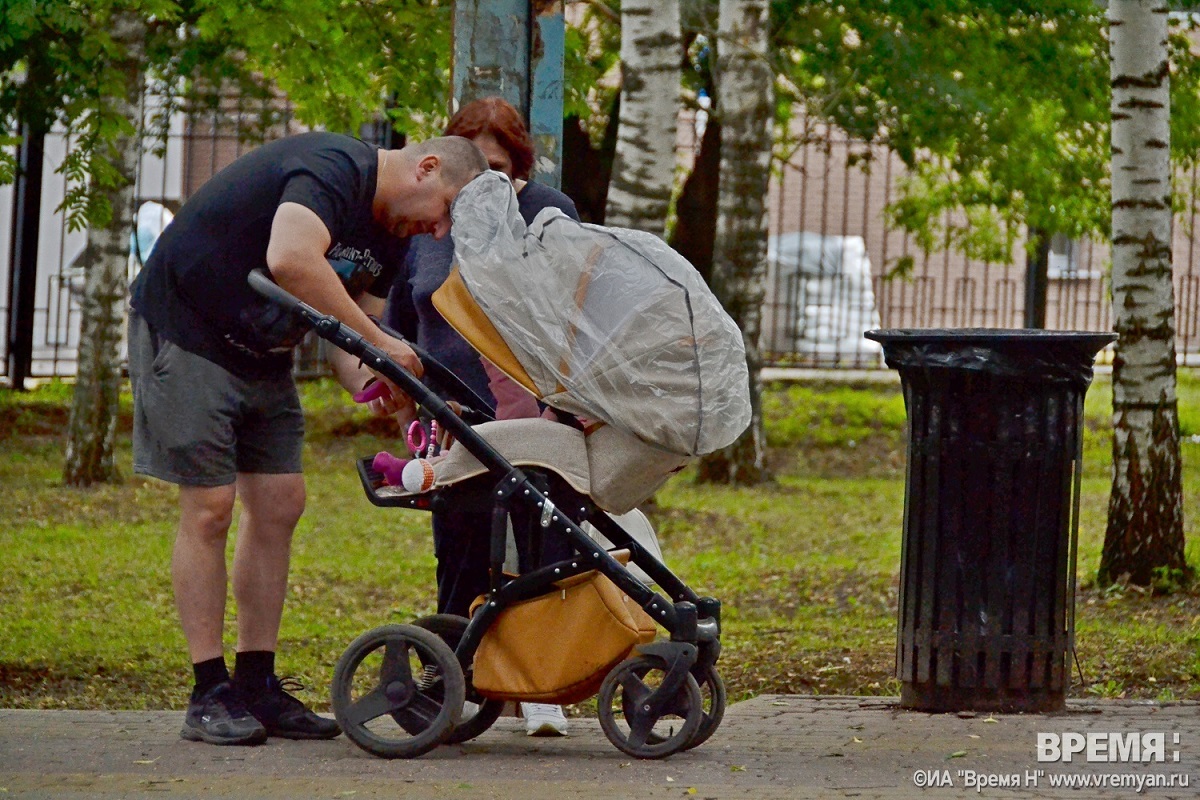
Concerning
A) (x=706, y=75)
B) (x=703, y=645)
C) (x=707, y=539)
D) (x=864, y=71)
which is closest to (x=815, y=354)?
(x=706, y=75)

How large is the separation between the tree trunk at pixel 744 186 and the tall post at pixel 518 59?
5.54 meters

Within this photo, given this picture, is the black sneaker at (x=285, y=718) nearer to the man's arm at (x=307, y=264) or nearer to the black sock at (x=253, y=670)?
the black sock at (x=253, y=670)

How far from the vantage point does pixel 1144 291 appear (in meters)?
7.74

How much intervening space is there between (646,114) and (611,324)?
5199 millimetres

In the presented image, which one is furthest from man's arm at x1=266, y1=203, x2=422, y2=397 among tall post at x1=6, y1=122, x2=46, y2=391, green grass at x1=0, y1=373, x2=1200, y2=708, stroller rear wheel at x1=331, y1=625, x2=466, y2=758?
tall post at x1=6, y1=122, x2=46, y2=391

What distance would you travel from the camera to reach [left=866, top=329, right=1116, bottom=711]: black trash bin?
5281 mm

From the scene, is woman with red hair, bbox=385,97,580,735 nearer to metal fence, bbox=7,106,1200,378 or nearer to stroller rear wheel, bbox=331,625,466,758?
stroller rear wheel, bbox=331,625,466,758

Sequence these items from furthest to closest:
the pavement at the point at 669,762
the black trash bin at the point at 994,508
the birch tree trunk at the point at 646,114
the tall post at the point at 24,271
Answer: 1. the tall post at the point at 24,271
2. the birch tree trunk at the point at 646,114
3. the black trash bin at the point at 994,508
4. the pavement at the point at 669,762

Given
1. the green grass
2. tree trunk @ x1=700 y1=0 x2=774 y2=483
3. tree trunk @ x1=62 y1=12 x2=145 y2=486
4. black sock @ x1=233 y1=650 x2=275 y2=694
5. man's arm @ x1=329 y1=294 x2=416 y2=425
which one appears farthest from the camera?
tree trunk @ x1=62 y1=12 x2=145 y2=486

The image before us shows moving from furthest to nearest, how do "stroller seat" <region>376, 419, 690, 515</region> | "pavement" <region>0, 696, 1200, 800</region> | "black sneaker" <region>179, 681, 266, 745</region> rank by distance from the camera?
"black sneaker" <region>179, 681, 266, 745</region> → "stroller seat" <region>376, 419, 690, 515</region> → "pavement" <region>0, 696, 1200, 800</region>

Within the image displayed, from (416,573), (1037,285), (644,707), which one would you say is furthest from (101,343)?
(1037,285)

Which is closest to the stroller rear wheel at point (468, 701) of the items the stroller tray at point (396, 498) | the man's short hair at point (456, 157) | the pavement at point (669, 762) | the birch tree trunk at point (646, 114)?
the pavement at point (669, 762)

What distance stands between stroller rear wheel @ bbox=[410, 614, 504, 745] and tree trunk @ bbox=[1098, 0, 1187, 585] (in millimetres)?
3910

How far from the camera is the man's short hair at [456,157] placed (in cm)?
474
